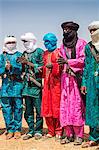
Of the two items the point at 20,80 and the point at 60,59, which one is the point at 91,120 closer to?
the point at 60,59

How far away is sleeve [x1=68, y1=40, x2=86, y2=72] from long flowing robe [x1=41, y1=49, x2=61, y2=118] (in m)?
0.40

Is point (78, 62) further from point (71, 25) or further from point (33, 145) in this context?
point (33, 145)

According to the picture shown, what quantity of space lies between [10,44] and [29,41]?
0.43 metres

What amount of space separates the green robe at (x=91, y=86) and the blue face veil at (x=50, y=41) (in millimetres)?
872

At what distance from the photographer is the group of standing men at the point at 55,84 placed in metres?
7.31

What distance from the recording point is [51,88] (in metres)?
8.05

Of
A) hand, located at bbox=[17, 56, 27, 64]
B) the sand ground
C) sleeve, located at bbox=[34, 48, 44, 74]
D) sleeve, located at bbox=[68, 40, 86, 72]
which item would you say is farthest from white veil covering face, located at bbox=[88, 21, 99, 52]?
the sand ground

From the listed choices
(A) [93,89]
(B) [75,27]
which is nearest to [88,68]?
(A) [93,89]

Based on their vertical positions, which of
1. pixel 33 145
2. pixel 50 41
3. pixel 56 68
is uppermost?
pixel 50 41

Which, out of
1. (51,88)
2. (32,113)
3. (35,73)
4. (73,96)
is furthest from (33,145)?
(35,73)

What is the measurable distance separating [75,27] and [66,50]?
0.46 metres

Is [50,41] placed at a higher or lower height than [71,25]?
lower

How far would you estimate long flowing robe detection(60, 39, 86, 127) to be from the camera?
24.7ft

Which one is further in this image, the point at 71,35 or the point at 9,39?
the point at 9,39
